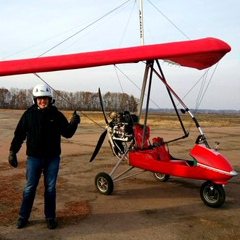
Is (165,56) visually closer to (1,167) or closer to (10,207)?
(10,207)

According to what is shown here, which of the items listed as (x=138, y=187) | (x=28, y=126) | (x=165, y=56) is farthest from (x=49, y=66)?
(x=138, y=187)

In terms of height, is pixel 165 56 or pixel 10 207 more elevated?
pixel 165 56

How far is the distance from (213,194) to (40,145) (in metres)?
3.14

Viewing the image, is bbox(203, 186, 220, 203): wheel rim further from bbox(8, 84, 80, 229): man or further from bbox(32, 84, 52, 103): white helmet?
bbox(32, 84, 52, 103): white helmet

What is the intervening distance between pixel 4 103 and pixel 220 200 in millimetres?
112028

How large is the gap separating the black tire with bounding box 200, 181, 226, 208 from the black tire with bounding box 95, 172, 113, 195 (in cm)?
176

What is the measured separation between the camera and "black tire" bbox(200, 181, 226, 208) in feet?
18.6

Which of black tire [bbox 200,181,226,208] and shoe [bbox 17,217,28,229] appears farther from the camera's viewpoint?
black tire [bbox 200,181,226,208]

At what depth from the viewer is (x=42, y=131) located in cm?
466

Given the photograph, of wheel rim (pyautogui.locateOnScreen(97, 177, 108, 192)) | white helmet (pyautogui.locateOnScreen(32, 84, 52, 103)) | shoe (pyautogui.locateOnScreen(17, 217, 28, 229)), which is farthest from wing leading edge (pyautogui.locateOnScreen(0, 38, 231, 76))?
wheel rim (pyautogui.locateOnScreen(97, 177, 108, 192))

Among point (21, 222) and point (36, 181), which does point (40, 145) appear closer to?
point (36, 181)

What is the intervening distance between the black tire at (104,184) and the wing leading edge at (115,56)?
2.40 meters

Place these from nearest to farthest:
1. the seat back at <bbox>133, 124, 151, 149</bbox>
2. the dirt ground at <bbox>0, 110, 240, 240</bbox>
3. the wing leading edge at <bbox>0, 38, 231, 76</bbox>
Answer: the dirt ground at <bbox>0, 110, 240, 240</bbox> < the wing leading edge at <bbox>0, 38, 231, 76</bbox> < the seat back at <bbox>133, 124, 151, 149</bbox>

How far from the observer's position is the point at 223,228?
4758mm
